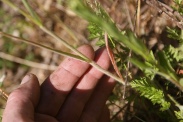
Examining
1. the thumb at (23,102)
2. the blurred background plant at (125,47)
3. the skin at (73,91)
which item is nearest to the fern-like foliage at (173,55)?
the blurred background plant at (125,47)

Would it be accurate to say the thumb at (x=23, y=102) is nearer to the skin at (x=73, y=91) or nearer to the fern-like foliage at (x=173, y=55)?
the skin at (x=73, y=91)

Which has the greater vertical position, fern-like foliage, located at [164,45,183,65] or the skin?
fern-like foliage, located at [164,45,183,65]

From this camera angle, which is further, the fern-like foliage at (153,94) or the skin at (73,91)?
the skin at (73,91)

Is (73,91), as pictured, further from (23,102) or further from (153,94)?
(153,94)

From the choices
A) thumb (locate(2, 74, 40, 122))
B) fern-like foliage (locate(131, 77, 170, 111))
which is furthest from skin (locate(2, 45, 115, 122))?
fern-like foliage (locate(131, 77, 170, 111))

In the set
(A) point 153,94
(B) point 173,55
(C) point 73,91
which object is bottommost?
(C) point 73,91

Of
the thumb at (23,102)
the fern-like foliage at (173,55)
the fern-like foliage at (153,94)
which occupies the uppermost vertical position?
the fern-like foliage at (173,55)

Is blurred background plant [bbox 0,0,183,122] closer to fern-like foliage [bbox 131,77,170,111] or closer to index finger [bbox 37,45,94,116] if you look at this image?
fern-like foliage [bbox 131,77,170,111]

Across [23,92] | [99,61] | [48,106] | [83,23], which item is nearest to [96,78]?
[99,61]

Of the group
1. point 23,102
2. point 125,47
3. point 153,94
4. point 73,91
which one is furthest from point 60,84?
point 153,94
